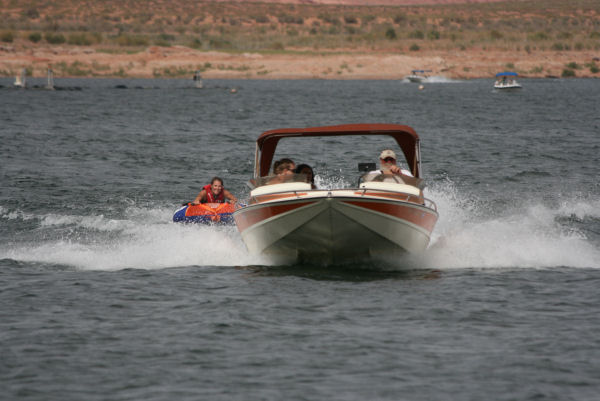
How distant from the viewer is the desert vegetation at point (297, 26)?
11269 centimetres

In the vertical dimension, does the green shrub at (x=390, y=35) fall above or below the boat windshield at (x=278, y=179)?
above

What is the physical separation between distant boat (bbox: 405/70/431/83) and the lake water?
6453cm

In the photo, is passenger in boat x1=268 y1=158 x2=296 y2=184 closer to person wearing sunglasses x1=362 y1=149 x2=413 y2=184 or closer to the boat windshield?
the boat windshield

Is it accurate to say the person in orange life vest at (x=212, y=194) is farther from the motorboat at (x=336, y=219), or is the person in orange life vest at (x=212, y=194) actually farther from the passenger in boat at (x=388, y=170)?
the passenger in boat at (x=388, y=170)

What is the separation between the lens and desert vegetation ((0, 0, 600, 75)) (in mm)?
112688

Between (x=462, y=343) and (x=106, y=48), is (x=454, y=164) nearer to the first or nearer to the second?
(x=462, y=343)

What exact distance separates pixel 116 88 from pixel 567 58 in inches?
2228

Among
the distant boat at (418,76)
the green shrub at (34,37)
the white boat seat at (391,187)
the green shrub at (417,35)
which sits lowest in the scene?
the white boat seat at (391,187)

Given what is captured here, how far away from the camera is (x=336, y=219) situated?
495 inches

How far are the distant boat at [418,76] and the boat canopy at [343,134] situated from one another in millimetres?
79042

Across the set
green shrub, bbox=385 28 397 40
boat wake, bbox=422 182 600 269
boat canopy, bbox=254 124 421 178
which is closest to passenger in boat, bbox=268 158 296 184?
boat canopy, bbox=254 124 421 178

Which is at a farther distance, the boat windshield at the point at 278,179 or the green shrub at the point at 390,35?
the green shrub at the point at 390,35

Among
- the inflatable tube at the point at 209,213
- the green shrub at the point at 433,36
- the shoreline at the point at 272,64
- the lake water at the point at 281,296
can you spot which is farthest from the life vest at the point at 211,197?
the green shrub at the point at 433,36

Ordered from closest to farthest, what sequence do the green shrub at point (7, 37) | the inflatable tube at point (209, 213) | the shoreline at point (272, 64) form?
the inflatable tube at point (209, 213) → the shoreline at point (272, 64) → the green shrub at point (7, 37)
